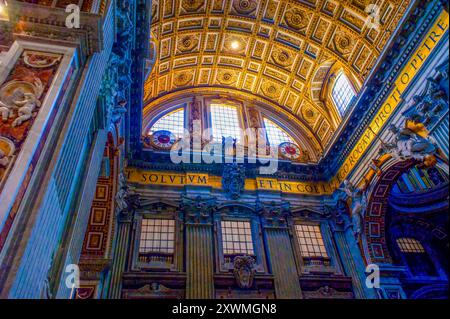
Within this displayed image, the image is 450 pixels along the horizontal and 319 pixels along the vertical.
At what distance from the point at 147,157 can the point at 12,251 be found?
31.7 ft

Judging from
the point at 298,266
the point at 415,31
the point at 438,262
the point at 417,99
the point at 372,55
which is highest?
the point at 372,55

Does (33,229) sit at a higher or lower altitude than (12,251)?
higher

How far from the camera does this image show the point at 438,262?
14.2 meters

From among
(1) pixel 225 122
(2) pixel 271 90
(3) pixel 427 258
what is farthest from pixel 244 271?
(2) pixel 271 90

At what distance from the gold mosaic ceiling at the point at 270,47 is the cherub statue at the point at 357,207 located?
400cm

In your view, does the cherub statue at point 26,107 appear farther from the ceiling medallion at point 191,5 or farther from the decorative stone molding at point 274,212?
the ceiling medallion at point 191,5

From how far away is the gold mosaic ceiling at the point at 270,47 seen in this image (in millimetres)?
12711

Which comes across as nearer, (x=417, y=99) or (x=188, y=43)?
(x=417, y=99)

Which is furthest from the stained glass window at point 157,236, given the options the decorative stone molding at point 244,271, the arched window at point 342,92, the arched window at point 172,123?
the arched window at point 342,92

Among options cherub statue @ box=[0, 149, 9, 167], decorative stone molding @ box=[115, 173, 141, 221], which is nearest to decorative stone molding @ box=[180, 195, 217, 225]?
decorative stone molding @ box=[115, 173, 141, 221]

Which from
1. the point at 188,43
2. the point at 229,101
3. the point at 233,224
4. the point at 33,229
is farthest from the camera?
the point at 229,101

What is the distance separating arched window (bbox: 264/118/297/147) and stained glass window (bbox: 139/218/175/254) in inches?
258

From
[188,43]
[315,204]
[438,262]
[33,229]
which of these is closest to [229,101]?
[188,43]

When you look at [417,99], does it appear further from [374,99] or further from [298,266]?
[298,266]
